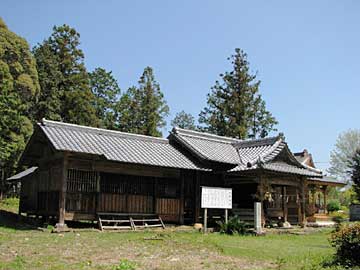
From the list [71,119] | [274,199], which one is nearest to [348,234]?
[274,199]

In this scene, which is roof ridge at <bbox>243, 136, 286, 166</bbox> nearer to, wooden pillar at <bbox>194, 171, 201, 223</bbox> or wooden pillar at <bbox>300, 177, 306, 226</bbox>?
wooden pillar at <bbox>300, 177, 306, 226</bbox>

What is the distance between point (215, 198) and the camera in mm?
20156

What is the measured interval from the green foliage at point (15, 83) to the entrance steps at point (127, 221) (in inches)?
448

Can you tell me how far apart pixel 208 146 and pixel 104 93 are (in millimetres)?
25712

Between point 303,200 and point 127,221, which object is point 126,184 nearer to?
point 127,221

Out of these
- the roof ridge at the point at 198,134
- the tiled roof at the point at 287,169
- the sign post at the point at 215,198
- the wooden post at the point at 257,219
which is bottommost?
the wooden post at the point at 257,219

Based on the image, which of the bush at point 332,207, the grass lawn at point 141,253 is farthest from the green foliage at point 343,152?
the grass lawn at point 141,253

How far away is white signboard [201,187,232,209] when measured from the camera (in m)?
19.7

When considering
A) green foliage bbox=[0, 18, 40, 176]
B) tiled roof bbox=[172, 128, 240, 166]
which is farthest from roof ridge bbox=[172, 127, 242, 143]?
green foliage bbox=[0, 18, 40, 176]

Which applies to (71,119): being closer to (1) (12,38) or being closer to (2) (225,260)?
(1) (12,38)

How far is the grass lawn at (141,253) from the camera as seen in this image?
33.3 ft

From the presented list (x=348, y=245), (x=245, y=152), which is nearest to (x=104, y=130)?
(x=245, y=152)

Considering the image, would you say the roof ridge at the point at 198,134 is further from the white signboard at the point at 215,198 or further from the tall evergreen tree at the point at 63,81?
the tall evergreen tree at the point at 63,81

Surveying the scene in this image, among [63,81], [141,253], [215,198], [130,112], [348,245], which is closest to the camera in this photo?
[348,245]
